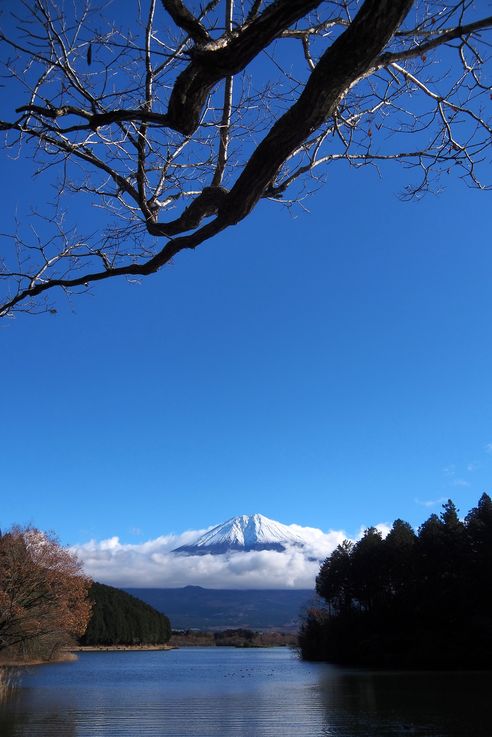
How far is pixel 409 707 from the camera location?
1859cm

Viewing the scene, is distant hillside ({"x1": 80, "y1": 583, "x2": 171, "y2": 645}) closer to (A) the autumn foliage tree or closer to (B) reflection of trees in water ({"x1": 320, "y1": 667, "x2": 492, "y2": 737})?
(A) the autumn foliage tree

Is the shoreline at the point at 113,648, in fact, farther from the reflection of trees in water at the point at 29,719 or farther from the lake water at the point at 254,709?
the reflection of trees in water at the point at 29,719

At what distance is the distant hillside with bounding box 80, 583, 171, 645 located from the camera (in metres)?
97.4

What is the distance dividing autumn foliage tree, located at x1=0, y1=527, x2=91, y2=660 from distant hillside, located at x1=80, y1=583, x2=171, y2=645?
231ft

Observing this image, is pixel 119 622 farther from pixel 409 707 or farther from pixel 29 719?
pixel 409 707

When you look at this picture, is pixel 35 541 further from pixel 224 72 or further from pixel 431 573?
pixel 224 72

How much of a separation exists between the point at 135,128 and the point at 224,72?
1099 mm

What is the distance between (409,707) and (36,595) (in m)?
15.8

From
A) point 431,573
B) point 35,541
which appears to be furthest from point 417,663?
point 35,541

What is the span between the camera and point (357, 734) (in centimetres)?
1383

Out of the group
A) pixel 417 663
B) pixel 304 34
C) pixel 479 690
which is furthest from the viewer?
pixel 417 663

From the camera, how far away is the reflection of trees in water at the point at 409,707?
14353 mm

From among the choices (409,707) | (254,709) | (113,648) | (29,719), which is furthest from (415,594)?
(113,648)

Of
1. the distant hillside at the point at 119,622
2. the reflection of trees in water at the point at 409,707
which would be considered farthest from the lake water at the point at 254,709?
the distant hillside at the point at 119,622
